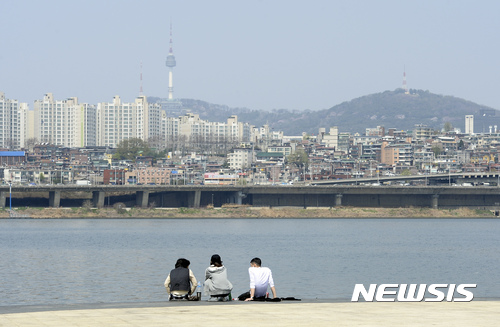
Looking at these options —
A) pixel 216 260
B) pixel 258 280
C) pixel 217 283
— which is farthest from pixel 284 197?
pixel 258 280

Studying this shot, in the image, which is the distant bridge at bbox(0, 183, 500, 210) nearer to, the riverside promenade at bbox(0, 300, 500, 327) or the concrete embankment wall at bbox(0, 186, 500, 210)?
the concrete embankment wall at bbox(0, 186, 500, 210)

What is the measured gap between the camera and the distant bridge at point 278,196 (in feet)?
426

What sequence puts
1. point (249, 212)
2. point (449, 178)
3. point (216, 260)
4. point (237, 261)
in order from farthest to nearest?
point (449, 178) < point (249, 212) < point (237, 261) < point (216, 260)

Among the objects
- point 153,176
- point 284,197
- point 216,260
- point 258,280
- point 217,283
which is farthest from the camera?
point 153,176

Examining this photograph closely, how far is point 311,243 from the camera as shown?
220ft

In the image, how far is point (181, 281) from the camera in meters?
21.4

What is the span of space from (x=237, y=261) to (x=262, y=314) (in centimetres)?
2979

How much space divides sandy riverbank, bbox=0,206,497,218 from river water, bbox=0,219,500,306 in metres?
38.4

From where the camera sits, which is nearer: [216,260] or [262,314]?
[262,314]

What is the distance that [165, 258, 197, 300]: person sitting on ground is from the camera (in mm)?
21391

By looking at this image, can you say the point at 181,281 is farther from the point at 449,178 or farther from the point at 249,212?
the point at 449,178

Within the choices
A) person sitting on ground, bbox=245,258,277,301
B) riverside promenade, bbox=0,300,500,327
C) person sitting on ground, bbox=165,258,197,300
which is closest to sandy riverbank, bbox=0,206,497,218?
person sitting on ground, bbox=165,258,197,300

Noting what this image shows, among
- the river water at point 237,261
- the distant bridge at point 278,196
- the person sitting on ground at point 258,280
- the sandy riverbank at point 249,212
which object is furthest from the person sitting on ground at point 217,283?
the distant bridge at point 278,196

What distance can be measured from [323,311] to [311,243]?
47437 mm
